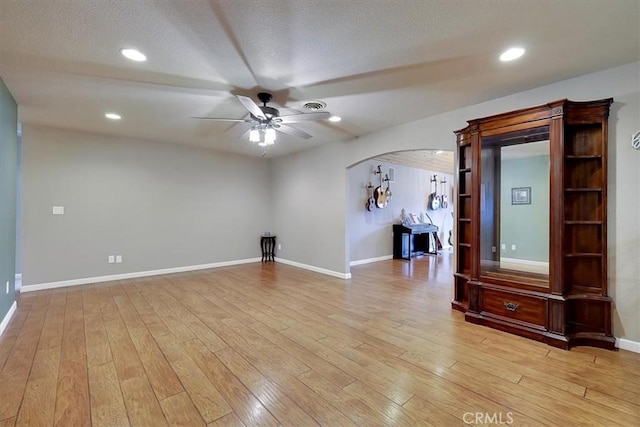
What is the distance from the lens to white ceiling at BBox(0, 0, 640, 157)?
6.26 ft

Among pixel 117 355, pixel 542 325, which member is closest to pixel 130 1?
pixel 117 355

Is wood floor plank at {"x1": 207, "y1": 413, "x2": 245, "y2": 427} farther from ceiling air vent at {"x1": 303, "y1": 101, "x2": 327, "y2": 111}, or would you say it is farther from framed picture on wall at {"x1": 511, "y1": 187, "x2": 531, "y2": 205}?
framed picture on wall at {"x1": 511, "y1": 187, "x2": 531, "y2": 205}

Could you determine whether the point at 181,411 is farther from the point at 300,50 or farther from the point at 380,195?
the point at 380,195

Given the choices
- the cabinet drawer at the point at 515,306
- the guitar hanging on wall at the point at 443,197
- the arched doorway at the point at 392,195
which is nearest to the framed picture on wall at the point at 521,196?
the cabinet drawer at the point at 515,306

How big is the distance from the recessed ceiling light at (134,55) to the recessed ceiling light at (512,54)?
10.3 feet

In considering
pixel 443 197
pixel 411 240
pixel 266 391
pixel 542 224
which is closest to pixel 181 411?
pixel 266 391

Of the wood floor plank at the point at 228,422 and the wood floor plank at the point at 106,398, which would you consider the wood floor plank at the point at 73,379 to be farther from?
the wood floor plank at the point at 228,422

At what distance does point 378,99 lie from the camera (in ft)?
11.1

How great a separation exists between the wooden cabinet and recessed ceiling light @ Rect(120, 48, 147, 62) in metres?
3.45

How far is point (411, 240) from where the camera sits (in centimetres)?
759

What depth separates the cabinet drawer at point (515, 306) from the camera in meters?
2.80

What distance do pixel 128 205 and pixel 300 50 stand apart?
4.75 m

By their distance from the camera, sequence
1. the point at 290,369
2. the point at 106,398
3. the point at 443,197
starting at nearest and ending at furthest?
the point at 106,398 < the point at 290,369 < the point at 443,197

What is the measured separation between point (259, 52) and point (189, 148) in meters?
4.29
